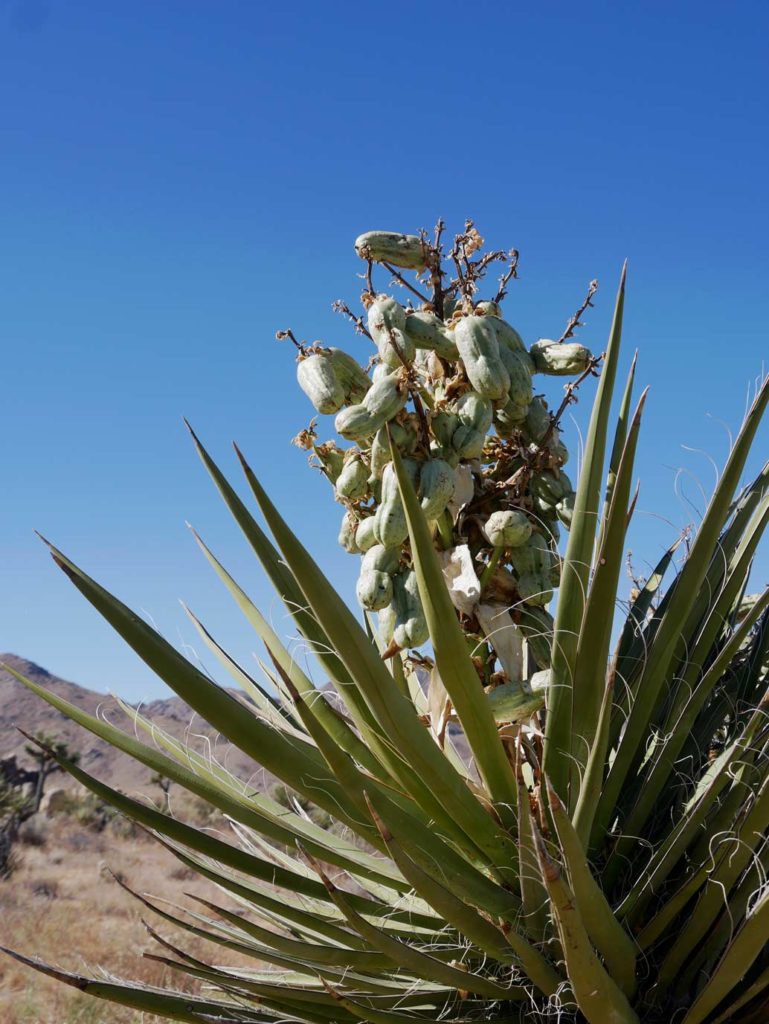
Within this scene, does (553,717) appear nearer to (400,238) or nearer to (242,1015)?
(242,1015)

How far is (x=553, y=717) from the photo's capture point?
1.56m

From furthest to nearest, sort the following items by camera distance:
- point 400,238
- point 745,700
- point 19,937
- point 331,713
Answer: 1. point 19,937
2. point 400,238
3. point 745,700
4. point 331,713

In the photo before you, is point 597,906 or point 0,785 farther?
point 0,785

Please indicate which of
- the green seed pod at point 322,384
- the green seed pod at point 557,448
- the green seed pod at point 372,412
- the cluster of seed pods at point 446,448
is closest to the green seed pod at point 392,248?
the cluster of seed pods at point 446,448

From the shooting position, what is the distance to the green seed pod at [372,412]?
172cm

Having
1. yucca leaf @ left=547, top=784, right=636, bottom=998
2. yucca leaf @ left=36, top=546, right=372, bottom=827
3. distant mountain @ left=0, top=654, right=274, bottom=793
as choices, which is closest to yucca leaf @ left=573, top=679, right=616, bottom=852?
yucca leaf @ left=547, top=784, right=636, bottom=998

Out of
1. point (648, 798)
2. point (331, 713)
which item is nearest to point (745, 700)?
point (648, 798)

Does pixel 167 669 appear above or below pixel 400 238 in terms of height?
below

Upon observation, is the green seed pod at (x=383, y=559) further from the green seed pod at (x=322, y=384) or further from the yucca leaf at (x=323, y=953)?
the yucca leaf at (x=323, y=953)

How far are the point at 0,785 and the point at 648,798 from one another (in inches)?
559

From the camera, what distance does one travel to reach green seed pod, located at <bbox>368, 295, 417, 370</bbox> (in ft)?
5.88

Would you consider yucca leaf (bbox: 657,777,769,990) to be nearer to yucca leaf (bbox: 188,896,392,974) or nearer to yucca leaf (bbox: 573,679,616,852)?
yucca leaf (bbox: 573,679,616,852)

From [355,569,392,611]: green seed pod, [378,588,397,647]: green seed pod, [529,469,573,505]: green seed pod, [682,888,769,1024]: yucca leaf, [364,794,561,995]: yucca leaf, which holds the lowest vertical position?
[682,888,769,1024]: yucca leaf

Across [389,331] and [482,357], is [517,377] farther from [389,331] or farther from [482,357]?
[389,331]
